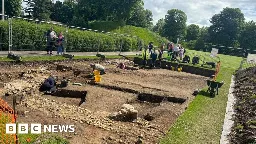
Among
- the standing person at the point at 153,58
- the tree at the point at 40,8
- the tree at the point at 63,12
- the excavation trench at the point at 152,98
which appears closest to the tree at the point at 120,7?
the tree at the point at 63,12

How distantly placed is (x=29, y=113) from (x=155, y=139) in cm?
456

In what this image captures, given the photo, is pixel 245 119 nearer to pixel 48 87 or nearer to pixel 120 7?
pixel 48 87

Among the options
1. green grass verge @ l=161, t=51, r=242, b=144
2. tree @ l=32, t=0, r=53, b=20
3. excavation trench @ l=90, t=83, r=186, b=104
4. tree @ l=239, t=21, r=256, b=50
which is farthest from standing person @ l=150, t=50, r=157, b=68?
tree @ l=239, t=21, r=256, b=50

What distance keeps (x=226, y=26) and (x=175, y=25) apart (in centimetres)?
1681

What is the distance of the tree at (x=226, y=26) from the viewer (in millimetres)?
92000

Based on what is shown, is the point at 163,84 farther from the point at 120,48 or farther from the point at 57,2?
the point at 57,2

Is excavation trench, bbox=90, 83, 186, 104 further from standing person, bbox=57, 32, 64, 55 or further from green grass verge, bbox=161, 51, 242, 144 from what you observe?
standing person, bbox=57, 32, 64, 55

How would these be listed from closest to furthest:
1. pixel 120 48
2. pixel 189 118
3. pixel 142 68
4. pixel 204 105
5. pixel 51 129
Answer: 1. pixel 51 129
2. pixel 189 118
3. pixel 204 105
4. pixel 142 68
5. pixel 120 48

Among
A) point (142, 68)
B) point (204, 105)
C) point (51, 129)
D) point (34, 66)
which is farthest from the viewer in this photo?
point (142, 68)

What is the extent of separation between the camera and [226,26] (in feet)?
315

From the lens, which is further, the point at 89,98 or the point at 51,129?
the point at 89,98

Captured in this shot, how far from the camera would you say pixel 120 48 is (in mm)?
38656

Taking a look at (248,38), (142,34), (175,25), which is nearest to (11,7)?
(142,34)

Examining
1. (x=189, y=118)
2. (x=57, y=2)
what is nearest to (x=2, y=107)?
(x=189, y=118)
